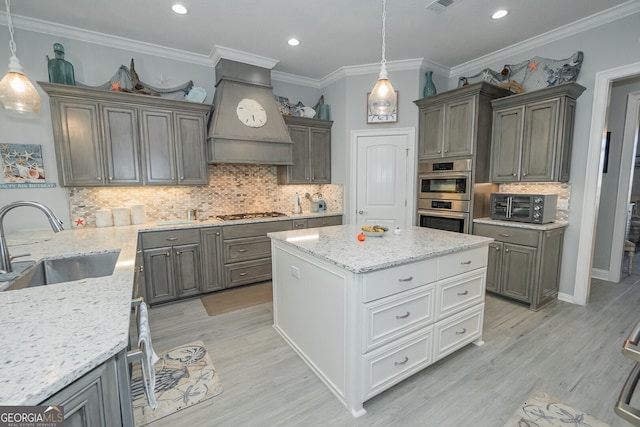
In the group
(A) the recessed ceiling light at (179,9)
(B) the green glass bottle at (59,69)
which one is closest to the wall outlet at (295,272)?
(A) the recessed ceiling light at (179,9)

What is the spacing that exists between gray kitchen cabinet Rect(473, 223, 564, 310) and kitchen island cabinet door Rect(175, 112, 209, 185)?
3544 mm

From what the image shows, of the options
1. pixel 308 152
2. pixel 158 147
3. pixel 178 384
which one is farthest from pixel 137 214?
pixel 308 152

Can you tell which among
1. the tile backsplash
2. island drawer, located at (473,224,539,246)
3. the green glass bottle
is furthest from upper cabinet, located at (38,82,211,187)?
the tile backsplash

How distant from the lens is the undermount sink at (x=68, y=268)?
1721 mm

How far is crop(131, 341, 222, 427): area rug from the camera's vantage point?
5.82 feet

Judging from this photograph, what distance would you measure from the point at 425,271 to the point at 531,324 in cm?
173

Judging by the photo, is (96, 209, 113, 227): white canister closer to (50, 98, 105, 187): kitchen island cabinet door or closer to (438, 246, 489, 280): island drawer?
(50, 98, 105, 187): kitchen island cabinet door

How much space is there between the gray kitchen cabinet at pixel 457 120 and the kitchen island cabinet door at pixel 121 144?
3598 millimetres

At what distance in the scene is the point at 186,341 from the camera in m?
2.53

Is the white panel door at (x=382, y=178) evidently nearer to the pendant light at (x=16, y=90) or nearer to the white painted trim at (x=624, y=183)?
the white painted trim at (x=624, y=183)

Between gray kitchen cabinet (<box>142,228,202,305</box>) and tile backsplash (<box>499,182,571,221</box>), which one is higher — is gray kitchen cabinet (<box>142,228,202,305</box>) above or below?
below

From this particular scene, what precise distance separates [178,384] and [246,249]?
186cm

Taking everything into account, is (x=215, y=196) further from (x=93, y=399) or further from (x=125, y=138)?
(x=93, y=399)

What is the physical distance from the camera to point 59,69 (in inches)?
112
